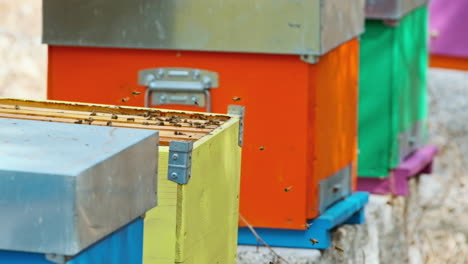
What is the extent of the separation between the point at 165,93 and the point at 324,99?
623mm

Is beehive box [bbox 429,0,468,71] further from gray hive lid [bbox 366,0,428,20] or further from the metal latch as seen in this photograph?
the metal latch

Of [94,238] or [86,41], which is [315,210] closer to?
[86,41]

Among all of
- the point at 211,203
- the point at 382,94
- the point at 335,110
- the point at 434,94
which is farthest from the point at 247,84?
the point at 434,94

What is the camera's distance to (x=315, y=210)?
160 inches

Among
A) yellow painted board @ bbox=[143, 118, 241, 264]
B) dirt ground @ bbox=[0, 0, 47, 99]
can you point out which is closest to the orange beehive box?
yellow painted board @ bbox=[143, 118, 241, 264]

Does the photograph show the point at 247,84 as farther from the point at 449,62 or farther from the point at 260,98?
the point at 449,62

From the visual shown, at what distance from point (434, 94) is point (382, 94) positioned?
2552 millimetres

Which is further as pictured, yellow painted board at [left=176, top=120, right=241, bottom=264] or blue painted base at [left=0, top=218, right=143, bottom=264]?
yellow painted board at [left=176, top=120, right=241, bottom=264]

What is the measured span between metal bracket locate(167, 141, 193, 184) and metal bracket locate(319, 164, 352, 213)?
163cm

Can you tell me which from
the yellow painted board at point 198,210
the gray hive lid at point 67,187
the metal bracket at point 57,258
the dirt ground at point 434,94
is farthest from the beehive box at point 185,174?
the dirt ground at point 434,94

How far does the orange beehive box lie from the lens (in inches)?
154

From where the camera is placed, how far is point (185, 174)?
254 centimetres

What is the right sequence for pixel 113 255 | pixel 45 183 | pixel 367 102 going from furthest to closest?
1. pixel 367 102
2. pixel 113 255
3. pixel 45 183

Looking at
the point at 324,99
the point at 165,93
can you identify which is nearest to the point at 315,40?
the point at 324,99
